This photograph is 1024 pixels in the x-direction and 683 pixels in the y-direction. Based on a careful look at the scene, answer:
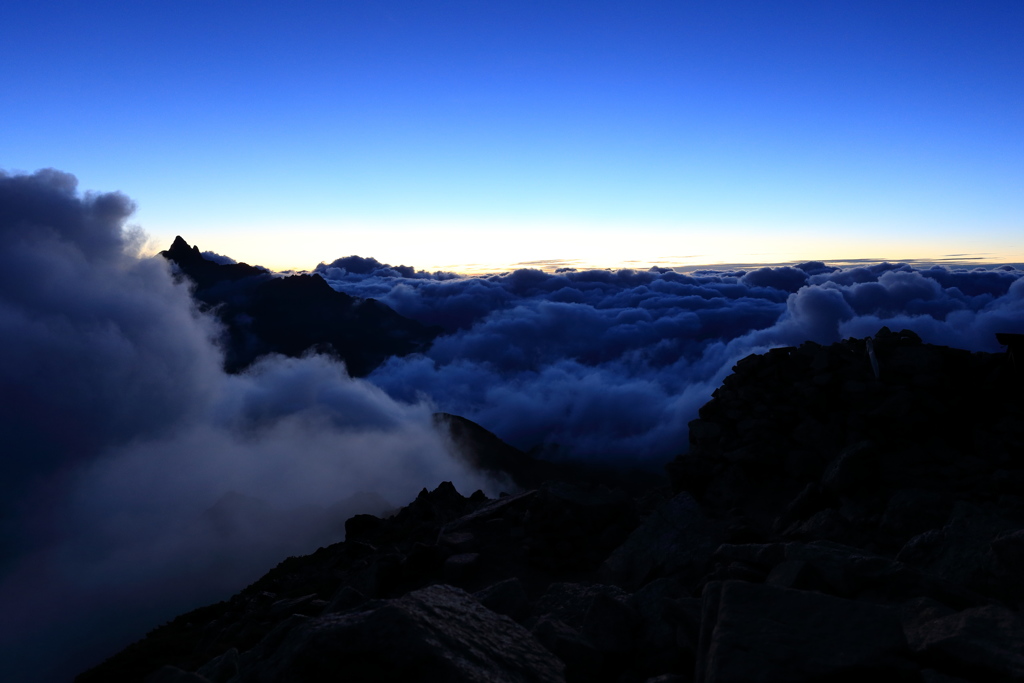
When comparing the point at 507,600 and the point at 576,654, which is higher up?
the point at 576,654

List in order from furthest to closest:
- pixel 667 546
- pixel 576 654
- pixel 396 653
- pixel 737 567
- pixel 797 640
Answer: pixel 667 546 < pixel 737 567 < pixel 576 654 < pixel 396 653 < pixel 797 640

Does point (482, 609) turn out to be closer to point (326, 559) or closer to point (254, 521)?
point (326, 559)

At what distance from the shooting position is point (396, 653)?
5.48m

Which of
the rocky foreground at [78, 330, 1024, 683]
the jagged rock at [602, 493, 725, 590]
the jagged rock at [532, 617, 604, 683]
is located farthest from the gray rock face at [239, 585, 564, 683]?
the jagged rock at [602, 493, 725, 590]

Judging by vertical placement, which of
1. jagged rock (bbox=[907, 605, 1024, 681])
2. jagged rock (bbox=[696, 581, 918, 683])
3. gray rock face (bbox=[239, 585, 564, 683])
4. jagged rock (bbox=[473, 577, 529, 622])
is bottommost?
jagged rock (bbox=[473, 577, 529, 622])

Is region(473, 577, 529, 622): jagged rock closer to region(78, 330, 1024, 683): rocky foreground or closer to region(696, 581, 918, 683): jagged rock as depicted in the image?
region(78, 330, 1024, 683): rocky foreground

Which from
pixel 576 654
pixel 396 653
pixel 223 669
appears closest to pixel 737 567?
pixel 576 654

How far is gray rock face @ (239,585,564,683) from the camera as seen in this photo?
17.8 feet

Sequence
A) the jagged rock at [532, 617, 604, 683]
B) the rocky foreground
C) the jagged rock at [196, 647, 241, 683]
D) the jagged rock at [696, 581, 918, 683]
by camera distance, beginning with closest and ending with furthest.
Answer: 1. the jagged rock at [696, 581, 918, 683]
2. the rocky foreground
3. the jagged rock at [532, 617, 604, 683]
4. the jagged rock at [196, 647, 241, 683]

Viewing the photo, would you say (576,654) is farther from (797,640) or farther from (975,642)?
(975,642)

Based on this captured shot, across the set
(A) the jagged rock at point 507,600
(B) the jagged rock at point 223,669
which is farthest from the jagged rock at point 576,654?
(B) the jagged rock at point 223,669

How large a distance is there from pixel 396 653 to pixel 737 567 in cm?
468

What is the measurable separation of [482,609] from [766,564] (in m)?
3.95

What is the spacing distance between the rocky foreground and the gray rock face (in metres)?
0.02
